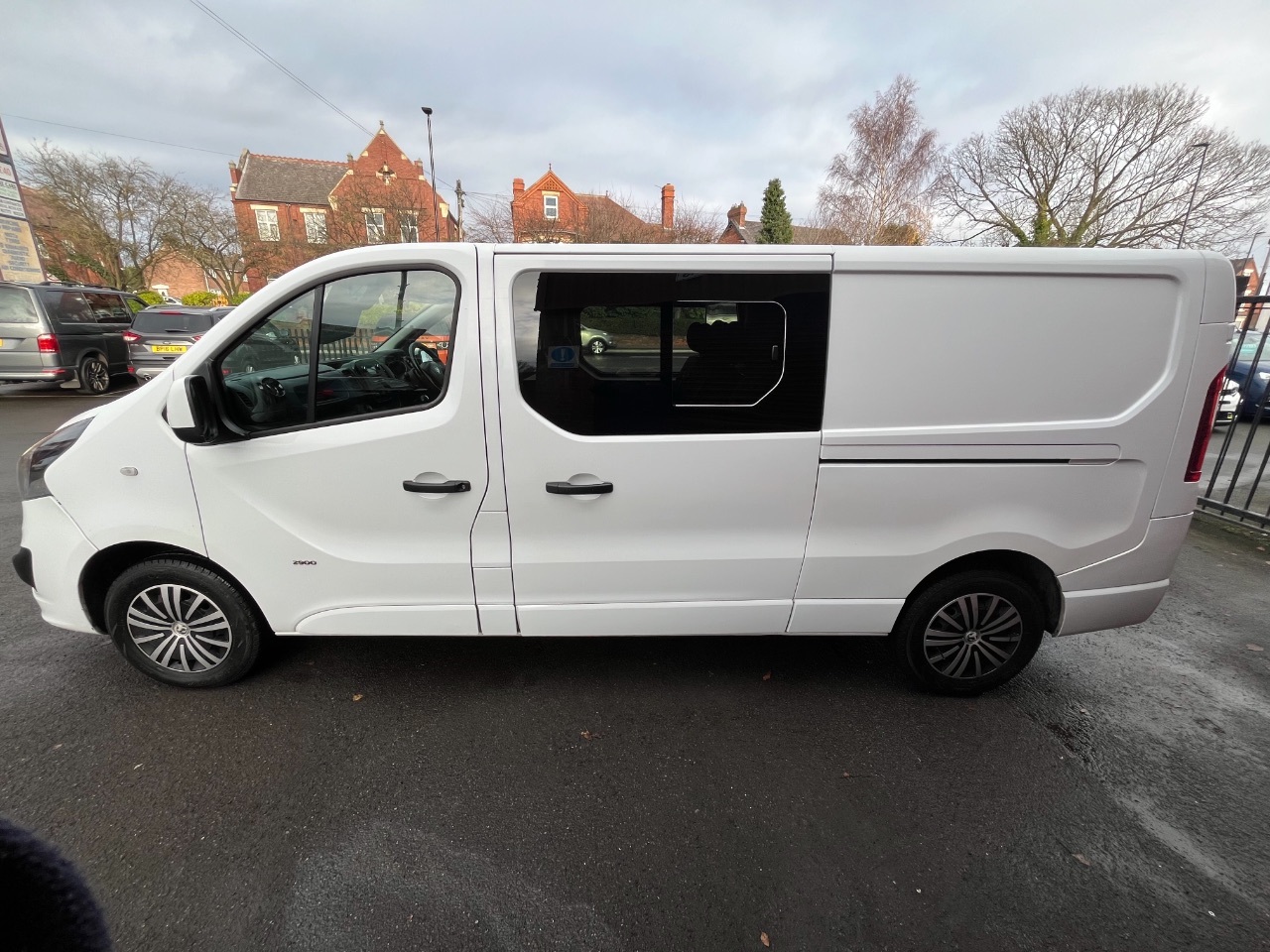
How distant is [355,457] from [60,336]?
39.4 ft

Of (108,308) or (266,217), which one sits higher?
(266,217)

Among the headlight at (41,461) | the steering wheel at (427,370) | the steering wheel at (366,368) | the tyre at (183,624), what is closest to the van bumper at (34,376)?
the headlight at (41,461)

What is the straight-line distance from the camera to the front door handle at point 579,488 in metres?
2.42

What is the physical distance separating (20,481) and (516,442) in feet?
7.70

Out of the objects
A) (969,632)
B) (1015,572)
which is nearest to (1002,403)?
(1015,572)

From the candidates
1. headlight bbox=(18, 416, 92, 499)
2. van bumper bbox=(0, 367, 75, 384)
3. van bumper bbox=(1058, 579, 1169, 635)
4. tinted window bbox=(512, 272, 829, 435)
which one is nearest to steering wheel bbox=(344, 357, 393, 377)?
tinted window bbox=(512, 272, 829, 435)

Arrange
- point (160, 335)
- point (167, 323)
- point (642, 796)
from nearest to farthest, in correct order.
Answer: point (642, 796), point (160, 335), point (167, 323)

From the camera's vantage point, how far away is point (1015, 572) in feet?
9.11

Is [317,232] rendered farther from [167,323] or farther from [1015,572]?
[1015,572]

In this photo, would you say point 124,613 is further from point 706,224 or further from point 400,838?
point 706,224

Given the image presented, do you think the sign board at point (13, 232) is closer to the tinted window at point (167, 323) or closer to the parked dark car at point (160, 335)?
the parked dark car at point (160, 335)

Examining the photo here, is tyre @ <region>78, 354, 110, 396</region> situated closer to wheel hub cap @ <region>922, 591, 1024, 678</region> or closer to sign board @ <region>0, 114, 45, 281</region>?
sign board @ <region>0, 114, 45, 281</region>

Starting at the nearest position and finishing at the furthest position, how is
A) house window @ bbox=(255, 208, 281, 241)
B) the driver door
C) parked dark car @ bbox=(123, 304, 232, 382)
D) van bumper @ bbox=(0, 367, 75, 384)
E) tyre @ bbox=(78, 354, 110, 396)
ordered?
the driver door, van bumper @ bbox=(0, 367, 75, 384), parked dark car @ bbox=(123, 304, 232, 382), tyre @ bbox=(78, 354, 110, 396), house window @ bbox=(255, 208, 281, 241)

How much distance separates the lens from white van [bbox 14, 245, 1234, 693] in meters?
2.34
